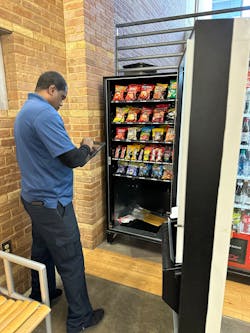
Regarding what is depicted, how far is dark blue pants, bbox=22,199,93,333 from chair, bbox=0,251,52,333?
9.4 inches

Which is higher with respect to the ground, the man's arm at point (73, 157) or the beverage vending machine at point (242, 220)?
the man's arm at point (73, 157)

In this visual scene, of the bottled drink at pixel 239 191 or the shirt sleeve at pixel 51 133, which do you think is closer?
the shirt sleeve at pixel 51 133

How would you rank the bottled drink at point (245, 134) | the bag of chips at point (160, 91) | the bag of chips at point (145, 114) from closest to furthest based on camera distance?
the bottled drink at point (245, 134)
the bag of chips at point (160, 91)
the bag of chips at point (145, 114)

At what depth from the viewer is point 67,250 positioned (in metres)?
1.56

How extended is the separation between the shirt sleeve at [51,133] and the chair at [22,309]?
0.65 m

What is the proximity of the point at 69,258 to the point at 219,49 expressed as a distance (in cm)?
145

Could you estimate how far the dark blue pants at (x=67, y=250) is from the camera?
1527mm

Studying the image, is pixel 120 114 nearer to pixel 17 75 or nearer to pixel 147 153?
pixel 147 153

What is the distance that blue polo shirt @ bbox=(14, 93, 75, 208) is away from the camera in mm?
1378

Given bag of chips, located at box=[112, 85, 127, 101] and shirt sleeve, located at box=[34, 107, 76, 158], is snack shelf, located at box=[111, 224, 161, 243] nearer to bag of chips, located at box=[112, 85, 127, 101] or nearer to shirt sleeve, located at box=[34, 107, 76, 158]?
bag of chips, located at box=[112, 85, 127, 101]

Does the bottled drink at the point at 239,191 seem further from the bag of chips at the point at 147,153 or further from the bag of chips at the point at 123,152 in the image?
the bag of chips at the point at 123,152

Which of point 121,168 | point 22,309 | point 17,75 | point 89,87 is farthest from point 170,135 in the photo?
point 22,309

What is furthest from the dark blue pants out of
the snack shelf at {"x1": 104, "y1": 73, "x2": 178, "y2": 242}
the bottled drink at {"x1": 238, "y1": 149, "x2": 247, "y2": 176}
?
the bottled drink at {"x1": 238, "y1": 149, "x2": 247, "y2": 176}

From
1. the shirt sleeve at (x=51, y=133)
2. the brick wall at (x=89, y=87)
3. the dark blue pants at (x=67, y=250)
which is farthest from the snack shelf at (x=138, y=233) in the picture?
the shirt sleeve at (x=51, y=133)
